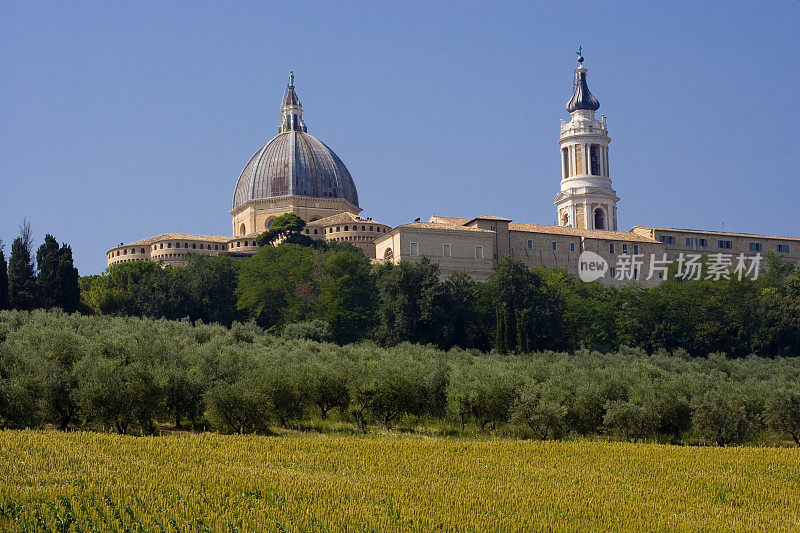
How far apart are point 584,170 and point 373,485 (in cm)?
8196

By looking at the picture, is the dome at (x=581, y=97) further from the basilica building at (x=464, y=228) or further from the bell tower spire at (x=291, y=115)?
the bell tower spire at (x=291, y=115)

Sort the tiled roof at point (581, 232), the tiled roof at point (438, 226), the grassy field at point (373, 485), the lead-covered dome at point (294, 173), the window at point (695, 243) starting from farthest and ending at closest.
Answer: the lead-covered dome at point (294, 173) → the window at point (695, 243) → the tiled roof at point (581, 232) → the tiled roof at point (438, 226) → the grassy field at point (373, 485)

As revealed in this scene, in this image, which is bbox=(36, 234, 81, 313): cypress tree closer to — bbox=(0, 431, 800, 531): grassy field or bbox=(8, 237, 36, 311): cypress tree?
bbox=(8, 237, 36, 311): cypress tree

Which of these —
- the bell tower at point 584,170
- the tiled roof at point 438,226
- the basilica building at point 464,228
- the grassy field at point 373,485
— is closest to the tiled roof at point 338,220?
the basilica building at point 464,228

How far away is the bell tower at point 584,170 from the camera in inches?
4021

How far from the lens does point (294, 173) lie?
101 m

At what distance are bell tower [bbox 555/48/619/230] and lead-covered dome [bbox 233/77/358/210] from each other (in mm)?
21003

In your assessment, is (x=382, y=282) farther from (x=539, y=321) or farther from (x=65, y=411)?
(x=65, y=411)

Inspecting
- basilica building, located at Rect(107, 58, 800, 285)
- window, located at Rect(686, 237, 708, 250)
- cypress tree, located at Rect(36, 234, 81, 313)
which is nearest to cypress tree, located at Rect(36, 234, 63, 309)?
cypress tree, located at Rect(36, 234, 81, 313)

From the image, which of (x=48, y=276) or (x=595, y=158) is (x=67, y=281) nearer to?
(x=48, y=276)

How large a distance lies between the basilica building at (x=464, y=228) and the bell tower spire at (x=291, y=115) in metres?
0.12

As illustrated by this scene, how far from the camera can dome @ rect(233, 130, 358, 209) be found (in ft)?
331

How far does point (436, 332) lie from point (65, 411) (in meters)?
31.6

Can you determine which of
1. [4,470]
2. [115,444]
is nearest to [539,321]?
[115,444]
